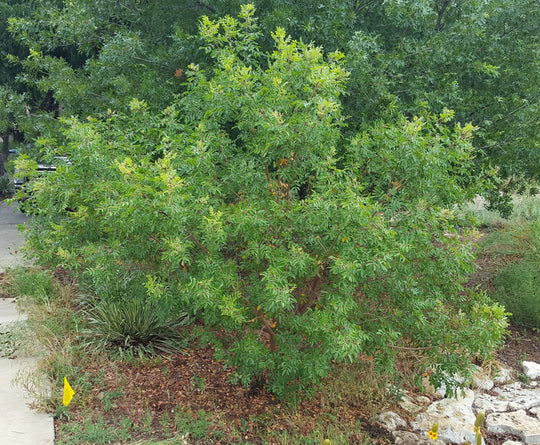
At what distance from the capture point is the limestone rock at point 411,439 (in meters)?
5.37

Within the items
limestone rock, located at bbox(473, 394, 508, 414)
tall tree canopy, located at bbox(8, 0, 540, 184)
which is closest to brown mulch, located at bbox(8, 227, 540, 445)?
limestone rock, located at bbox(473, 394, 508, 414)

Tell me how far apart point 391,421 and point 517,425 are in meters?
1.30

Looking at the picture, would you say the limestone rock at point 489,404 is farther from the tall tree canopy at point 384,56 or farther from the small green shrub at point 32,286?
the small green shrub at point 32,286

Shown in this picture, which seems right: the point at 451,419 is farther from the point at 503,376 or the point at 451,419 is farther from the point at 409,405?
the point at 503,376

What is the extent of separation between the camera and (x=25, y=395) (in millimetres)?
5555

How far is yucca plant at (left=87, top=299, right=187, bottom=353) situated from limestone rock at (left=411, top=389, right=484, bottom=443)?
9.30 feet

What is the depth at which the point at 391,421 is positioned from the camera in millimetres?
5762

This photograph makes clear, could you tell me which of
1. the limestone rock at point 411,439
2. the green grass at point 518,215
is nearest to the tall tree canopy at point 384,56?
the limestone rock at point 411,439

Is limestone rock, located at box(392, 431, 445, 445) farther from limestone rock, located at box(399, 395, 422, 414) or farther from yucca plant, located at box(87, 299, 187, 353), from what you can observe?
yucca plant, located at box(87, 299, 187, 353)

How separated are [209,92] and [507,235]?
8.20m

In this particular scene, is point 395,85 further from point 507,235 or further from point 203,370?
point 507,235

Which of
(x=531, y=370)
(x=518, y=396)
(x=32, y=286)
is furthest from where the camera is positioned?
(x=32, y=286)

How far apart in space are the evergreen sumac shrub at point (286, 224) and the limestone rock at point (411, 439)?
72 cm

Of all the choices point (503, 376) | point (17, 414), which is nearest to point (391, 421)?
point (503, 376)
